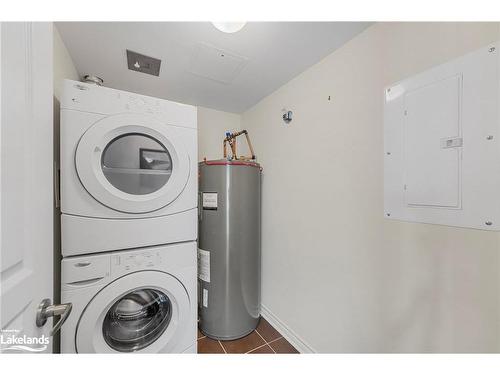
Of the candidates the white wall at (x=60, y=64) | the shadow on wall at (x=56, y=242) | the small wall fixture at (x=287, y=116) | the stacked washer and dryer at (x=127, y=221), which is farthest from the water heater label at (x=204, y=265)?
the white wall at (x=60, y=64)

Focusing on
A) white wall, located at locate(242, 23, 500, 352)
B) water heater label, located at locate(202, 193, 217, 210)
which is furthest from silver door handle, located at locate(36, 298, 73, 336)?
white wall, located at locate(242, 23, 500, 352)

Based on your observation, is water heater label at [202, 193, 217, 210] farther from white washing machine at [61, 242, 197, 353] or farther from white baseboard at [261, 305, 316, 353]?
white baseboard at [261, 305, 316, 353]

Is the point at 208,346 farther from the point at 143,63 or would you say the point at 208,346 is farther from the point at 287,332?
the point at 143,63

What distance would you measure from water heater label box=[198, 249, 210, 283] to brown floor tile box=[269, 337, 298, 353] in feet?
2.21

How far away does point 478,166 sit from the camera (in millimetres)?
699

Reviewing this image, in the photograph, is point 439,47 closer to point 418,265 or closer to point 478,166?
point 478,166

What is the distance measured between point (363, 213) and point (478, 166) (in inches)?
18.4

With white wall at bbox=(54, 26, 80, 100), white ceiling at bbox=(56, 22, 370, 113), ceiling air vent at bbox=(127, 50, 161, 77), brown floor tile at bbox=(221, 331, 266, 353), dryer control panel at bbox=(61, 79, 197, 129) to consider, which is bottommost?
brown floor tile at bbox=(221, 331, 266, 353)

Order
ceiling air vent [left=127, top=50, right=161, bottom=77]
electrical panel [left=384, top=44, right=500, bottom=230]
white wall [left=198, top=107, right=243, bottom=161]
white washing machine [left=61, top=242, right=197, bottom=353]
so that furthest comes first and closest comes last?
1. white wall [left=198, top=107, right=243, bottom=161]
2. ceiling air vent [left=127, top=50, right=161, bottom=77]
3. white washing machine [left=61, top=242, right=197, bottom=353]
4. electrical panel [left=384, top=44, right=500, bottom=230]

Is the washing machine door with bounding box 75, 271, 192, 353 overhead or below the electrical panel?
below

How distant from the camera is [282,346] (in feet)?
4.81

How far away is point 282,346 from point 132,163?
1.60 m

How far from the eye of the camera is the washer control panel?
989mm

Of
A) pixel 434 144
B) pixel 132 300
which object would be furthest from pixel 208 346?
pixel 434 144
